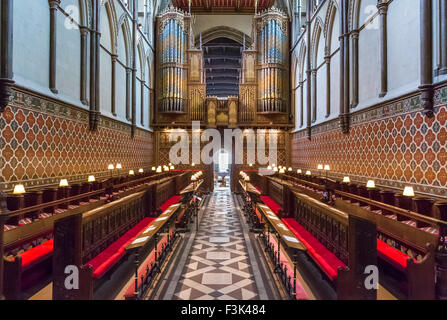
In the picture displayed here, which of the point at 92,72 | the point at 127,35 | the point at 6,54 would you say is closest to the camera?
the point at 6,54

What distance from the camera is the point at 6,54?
222 inches

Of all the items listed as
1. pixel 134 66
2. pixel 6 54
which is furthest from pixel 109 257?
pixel 134 66

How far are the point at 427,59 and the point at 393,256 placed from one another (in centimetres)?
462

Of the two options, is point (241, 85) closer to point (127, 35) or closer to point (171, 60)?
point (171, 60)

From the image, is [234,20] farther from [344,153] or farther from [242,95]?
[344,153]

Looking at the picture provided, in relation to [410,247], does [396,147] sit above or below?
above

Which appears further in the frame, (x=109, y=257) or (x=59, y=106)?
(x=59, y=106)

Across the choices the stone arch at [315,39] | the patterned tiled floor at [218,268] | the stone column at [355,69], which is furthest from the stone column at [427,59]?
the stone arch at [315,39]

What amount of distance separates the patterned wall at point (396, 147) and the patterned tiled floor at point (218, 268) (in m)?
4.49

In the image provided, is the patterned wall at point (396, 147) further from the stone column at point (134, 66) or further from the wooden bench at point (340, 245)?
the stone column at point (134, 66)

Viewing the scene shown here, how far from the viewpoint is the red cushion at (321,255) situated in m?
3.64

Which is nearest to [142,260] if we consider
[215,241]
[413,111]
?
[215,241]

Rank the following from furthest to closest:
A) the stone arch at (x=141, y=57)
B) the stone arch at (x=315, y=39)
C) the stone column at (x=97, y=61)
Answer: the stone arch at (x=141, y=57)
the stone arch at (x=315, y=39)
the stone column at (x=97, y=61)

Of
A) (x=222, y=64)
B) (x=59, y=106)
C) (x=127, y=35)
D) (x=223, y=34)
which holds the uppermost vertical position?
(x=222, y=64)
